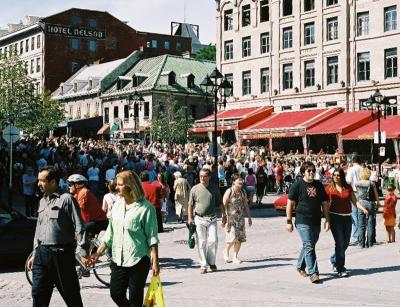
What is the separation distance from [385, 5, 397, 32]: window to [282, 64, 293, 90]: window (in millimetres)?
8258

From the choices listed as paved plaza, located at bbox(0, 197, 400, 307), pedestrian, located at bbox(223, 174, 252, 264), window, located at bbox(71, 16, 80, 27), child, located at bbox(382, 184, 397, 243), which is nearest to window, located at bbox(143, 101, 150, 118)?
window, located at bbox(71, 16, 80, 27)

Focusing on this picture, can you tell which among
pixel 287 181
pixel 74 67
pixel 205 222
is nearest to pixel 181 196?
pixel 205 222

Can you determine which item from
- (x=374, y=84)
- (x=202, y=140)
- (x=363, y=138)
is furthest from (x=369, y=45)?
(x=202, y=140)

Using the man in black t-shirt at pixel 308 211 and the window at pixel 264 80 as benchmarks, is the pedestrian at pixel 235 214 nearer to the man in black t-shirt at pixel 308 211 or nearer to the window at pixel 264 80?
the man in black t-shirt at pixel 308 211

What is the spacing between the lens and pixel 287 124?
43.8 m

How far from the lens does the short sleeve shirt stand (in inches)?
379

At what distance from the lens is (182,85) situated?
63.5m

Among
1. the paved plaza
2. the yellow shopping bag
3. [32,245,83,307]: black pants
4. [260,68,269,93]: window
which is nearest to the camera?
the yellow shopping bag

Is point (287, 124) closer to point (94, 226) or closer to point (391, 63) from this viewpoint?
point (391, 63)

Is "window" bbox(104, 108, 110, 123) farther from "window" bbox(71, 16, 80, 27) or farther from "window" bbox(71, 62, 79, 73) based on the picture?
"window" bbox(71, 16, 80, 27)

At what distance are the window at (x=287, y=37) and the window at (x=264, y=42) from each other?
1.80 m

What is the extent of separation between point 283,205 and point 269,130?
24.2 metres

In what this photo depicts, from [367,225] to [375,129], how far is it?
82.1 feet

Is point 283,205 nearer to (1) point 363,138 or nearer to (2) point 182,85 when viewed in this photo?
(1) point 363,138
